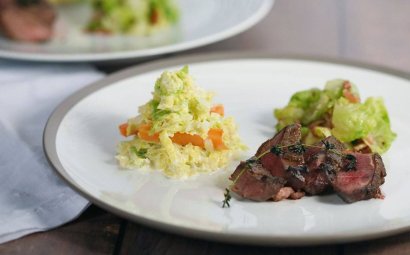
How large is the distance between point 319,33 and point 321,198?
2.74m

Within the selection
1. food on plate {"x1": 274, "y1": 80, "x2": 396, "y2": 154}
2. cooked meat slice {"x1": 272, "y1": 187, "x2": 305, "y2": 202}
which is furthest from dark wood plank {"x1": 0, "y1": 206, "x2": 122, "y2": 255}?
food on plate {"x1": 274, "y1": 80, "x2": 396, "y2": 154}

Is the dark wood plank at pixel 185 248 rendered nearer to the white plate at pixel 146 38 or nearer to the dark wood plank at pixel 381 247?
the dark wood plank at pixel 381 247

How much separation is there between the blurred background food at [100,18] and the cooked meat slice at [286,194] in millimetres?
2509

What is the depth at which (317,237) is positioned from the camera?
9.71 ft

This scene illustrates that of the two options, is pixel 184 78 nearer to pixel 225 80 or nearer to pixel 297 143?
pixel 297 143

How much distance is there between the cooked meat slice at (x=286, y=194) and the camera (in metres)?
3.27

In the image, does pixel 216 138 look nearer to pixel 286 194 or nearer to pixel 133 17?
pixel 286 194

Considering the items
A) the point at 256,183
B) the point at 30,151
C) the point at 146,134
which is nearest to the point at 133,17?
the point at 30,151

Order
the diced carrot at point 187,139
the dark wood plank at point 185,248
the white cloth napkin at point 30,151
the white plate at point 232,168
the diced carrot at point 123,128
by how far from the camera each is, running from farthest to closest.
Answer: the diced carrot at point 123,128 < the diced carrot at point 187,139 < the white cloth napkin at point 30,151 < the dark wood plank at point 185,248 < the white plate at point 232,168

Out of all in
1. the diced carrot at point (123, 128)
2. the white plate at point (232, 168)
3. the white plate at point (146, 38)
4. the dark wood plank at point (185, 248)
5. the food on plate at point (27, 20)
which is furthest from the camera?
the food on plate at point (27, 20)

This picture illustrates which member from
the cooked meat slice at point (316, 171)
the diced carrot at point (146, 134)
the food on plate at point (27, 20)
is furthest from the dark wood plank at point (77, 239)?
the food on plate at point (27, 20)

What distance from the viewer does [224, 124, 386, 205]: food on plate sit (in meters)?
3.25

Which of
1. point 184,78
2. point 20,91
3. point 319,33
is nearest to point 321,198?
point 184,78

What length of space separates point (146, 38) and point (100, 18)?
405 mm
